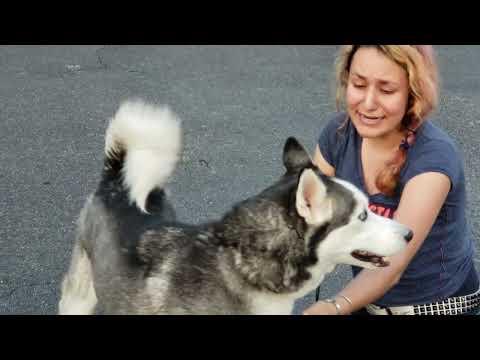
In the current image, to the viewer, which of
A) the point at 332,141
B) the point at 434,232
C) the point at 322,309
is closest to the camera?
the point at 322,309

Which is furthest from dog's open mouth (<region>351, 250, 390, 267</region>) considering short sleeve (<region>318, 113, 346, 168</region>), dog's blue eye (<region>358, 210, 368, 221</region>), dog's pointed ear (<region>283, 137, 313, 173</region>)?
short sleeve (<region>318, 113, 346, 168</region>)

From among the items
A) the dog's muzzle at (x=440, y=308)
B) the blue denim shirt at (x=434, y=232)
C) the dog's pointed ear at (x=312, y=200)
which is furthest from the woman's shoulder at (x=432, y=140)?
the dog's muzzle at (x=440, y=308)

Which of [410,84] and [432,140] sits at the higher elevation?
[410,84]

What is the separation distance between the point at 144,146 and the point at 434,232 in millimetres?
A: 1163

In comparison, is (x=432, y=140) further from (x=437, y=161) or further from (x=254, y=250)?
(x=254, y=250)

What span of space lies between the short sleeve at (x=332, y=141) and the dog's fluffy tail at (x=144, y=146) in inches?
23.4

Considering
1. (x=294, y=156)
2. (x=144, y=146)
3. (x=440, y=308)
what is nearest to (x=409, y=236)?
(x=440, y=308)

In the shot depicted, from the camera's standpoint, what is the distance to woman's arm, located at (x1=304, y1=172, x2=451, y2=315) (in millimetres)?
1915

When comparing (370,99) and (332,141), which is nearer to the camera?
(370,99)

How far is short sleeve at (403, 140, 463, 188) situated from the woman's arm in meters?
0.02

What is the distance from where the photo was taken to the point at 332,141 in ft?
7.70
